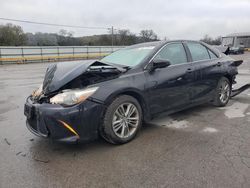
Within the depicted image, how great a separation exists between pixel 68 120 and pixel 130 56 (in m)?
1.91

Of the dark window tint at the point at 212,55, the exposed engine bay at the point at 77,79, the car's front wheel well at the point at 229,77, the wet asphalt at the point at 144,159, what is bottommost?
the wet asphalt at the point at 144,159

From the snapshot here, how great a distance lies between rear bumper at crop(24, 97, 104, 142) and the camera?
3.05 meters

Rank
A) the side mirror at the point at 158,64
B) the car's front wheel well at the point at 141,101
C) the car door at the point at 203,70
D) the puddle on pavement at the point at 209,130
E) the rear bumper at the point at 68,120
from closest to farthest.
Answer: the rear bumper at the point at 68,120 → the car's front wheel well at the point at 141,101 → the side mirror at the point at 158,64 → the puddle on pavement at the point at 209,130 → the car door at the point at 203,70

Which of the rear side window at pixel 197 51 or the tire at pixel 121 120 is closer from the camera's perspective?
the tire at pixel 121 120

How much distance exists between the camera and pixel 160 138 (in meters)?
3.78

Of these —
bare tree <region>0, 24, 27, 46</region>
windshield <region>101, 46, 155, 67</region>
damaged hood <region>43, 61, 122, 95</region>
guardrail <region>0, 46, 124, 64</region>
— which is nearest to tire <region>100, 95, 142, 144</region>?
damaged hood <region>43, 61, 122, 95</region>

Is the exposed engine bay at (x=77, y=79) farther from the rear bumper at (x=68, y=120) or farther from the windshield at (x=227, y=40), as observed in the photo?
the windshield at (x=227, y=40)

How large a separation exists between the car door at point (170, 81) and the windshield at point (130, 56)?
9.0 inches

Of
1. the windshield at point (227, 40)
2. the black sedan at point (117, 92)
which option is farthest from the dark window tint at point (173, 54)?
the windshield at point (227, 40)

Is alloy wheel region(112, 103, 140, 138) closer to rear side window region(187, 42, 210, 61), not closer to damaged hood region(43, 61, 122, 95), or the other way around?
damaged hood region(43, 61, 122, 95)

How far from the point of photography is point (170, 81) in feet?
A: 13.6

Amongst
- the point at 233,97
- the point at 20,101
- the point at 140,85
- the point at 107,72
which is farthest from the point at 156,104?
the point at 20,101

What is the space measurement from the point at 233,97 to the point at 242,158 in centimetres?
389

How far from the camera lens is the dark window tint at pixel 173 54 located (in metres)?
4.25
